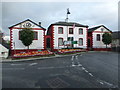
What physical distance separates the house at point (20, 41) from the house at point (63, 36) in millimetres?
2192

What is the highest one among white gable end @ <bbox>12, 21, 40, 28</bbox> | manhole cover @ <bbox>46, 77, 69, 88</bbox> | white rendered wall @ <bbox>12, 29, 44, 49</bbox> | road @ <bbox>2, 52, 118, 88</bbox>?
white gable end @ <bbox>12, 21, 40, 28</bbox>

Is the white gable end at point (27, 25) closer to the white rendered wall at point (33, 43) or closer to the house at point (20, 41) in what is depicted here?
the house at point (20, 41)

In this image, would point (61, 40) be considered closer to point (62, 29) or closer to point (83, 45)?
point (62, 29)

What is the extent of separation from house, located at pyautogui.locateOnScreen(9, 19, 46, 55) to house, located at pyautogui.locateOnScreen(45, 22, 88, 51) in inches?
86.3

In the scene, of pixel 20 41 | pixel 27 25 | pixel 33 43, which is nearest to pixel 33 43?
pixel 33 43

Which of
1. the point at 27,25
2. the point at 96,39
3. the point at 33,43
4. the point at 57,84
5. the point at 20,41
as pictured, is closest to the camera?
the point at 57,84

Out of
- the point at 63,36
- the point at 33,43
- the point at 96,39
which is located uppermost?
the point at 63,36

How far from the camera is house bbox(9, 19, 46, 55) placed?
18391 millimetres

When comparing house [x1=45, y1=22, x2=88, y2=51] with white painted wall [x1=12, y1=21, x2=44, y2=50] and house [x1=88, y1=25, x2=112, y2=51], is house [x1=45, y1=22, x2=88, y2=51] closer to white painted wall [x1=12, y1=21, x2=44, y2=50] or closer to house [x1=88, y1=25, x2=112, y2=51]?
white painted wall [x1=12, y1=21, x2=44, y2=50]

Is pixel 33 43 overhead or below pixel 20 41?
below

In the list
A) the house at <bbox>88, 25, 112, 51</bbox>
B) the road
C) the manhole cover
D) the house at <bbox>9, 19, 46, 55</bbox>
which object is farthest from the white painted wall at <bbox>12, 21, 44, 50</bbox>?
the manhole cover

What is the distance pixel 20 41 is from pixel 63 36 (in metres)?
10.8

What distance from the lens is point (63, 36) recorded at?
22.2 metres

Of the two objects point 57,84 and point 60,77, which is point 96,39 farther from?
point 57,84
